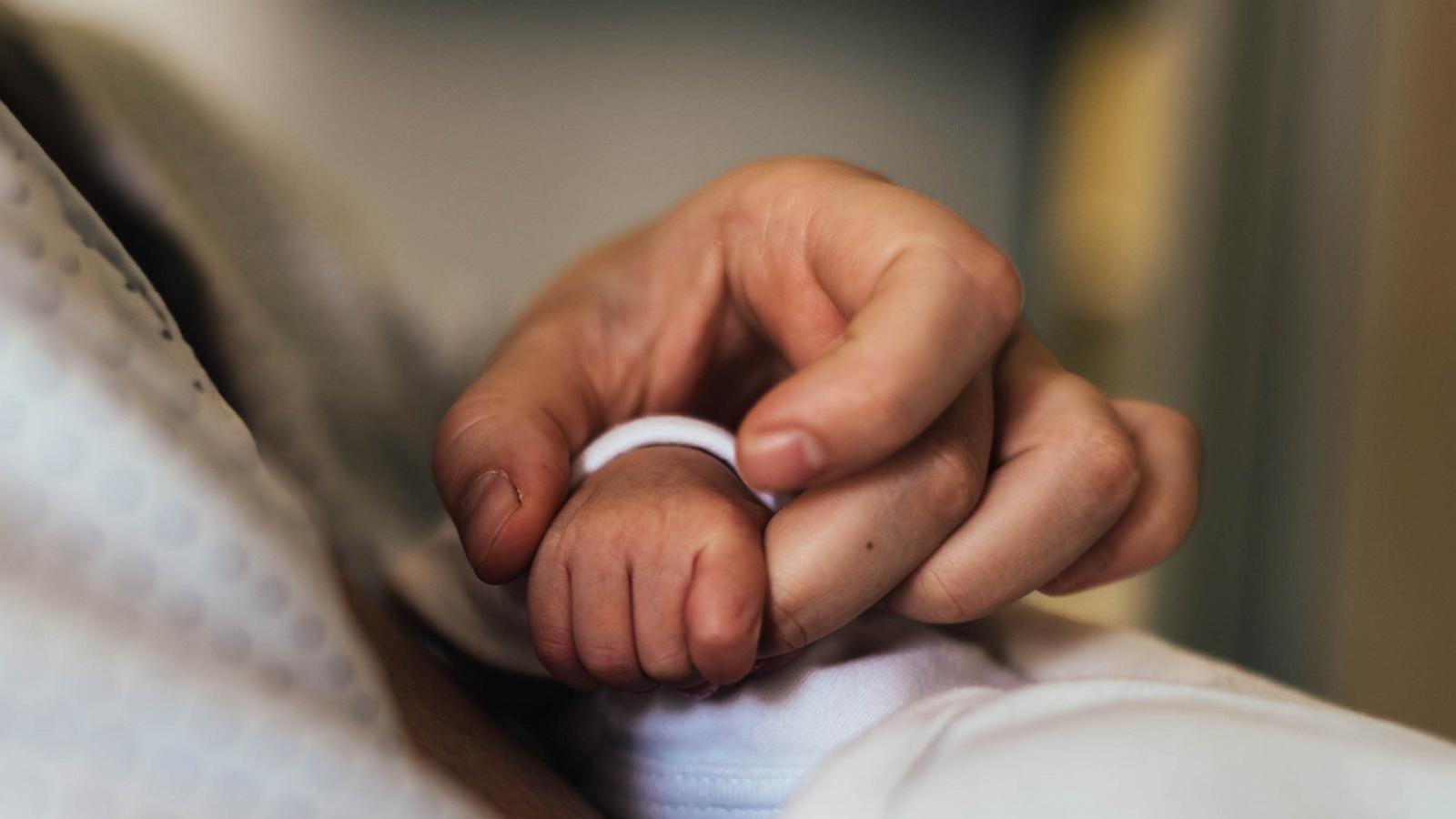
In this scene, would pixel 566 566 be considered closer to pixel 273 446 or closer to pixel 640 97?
pixel 273 446

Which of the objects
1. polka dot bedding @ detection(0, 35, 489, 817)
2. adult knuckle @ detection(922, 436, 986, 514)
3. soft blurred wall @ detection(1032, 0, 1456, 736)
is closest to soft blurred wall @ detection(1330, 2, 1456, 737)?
soft blurred wall @ detection(1032, 0, 1456, 736)

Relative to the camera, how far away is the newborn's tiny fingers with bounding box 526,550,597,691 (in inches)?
11.1

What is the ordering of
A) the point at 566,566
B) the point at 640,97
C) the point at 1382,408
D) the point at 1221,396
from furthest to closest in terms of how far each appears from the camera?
1. the point at 640,97
2. the point at 1221,396
3. the point at 1382,408
4. the point at 566,566

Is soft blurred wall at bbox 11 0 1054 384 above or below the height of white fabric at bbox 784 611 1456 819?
below

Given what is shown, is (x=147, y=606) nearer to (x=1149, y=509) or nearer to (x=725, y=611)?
(x=725, y=611)

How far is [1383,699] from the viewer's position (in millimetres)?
965

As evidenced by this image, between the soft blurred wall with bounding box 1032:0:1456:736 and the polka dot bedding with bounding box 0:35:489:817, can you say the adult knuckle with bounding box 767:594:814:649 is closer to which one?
the polka dot bedding with bounding box 0:35:489:817

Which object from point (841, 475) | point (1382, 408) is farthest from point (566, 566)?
point (1382, 408)

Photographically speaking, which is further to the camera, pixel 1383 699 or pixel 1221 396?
pixel 1221 396

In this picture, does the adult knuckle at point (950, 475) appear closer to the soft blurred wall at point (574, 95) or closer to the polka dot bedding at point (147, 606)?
the polka dot bedding at point (147, 606)

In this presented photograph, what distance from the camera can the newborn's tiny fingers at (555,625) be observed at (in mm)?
281

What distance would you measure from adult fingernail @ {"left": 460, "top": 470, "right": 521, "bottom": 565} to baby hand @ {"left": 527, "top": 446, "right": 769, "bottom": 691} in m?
0.01

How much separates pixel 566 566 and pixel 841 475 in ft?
0.25

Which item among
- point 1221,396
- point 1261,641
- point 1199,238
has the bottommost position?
point 1261,641
